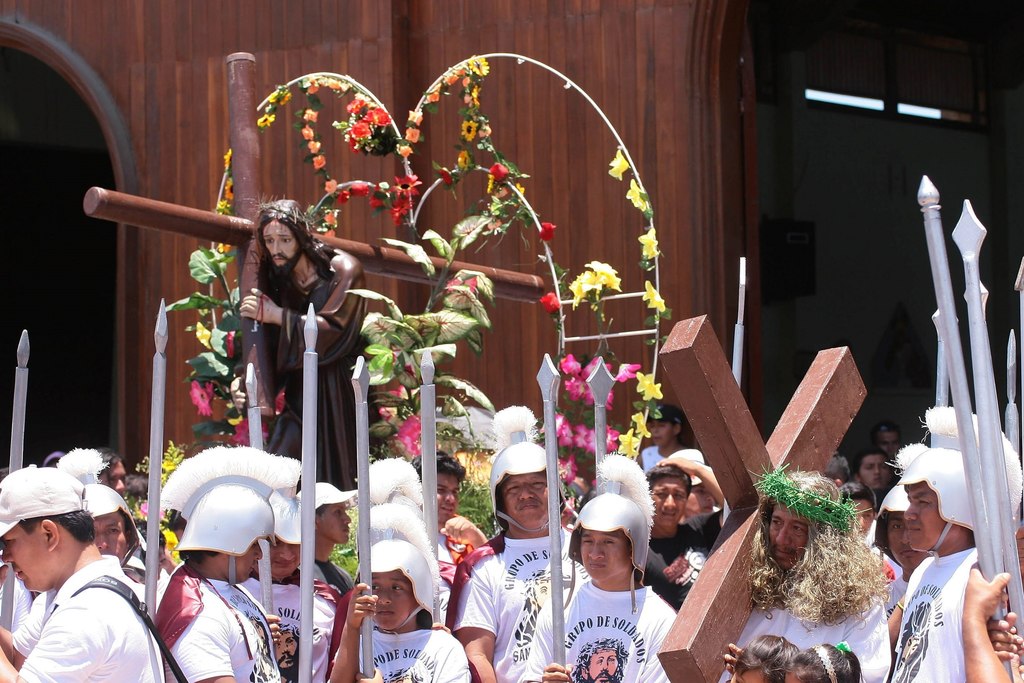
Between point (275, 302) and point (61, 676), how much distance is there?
332 cm

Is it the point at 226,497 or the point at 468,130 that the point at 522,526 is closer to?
the point at 226,497

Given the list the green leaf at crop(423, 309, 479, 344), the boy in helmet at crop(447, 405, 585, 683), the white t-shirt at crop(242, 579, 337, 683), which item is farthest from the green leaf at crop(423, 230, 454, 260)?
the white t-shirt at crop(242, 579, 337, 683)

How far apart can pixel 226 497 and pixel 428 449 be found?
3.09 feet

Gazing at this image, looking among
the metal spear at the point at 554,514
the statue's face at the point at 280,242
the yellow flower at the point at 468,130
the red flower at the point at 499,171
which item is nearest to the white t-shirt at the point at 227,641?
the metal spear at the point at 554,514

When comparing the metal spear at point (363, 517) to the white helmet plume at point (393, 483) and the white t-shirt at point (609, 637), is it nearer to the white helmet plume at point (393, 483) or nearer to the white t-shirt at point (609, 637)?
the white t-shirt at point (609, 637)

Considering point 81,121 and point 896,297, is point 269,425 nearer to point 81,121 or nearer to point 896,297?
point 81,121

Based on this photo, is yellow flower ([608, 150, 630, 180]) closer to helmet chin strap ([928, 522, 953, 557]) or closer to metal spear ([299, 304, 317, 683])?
metal spear ([299, 304, 317, 683])

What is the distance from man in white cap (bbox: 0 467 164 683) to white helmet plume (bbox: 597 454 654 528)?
4.57 ft

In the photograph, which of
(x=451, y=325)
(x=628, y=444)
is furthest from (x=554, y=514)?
(x=628, y=444)

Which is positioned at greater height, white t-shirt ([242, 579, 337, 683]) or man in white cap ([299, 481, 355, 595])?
man in white cap ([299, 481, 355, 595])

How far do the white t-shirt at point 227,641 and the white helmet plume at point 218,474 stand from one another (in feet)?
0.71

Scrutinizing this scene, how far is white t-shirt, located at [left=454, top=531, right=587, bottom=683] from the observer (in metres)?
4.43

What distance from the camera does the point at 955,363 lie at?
299cm

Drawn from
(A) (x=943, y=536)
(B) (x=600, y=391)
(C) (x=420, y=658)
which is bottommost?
(C) (x=420, y=658)
